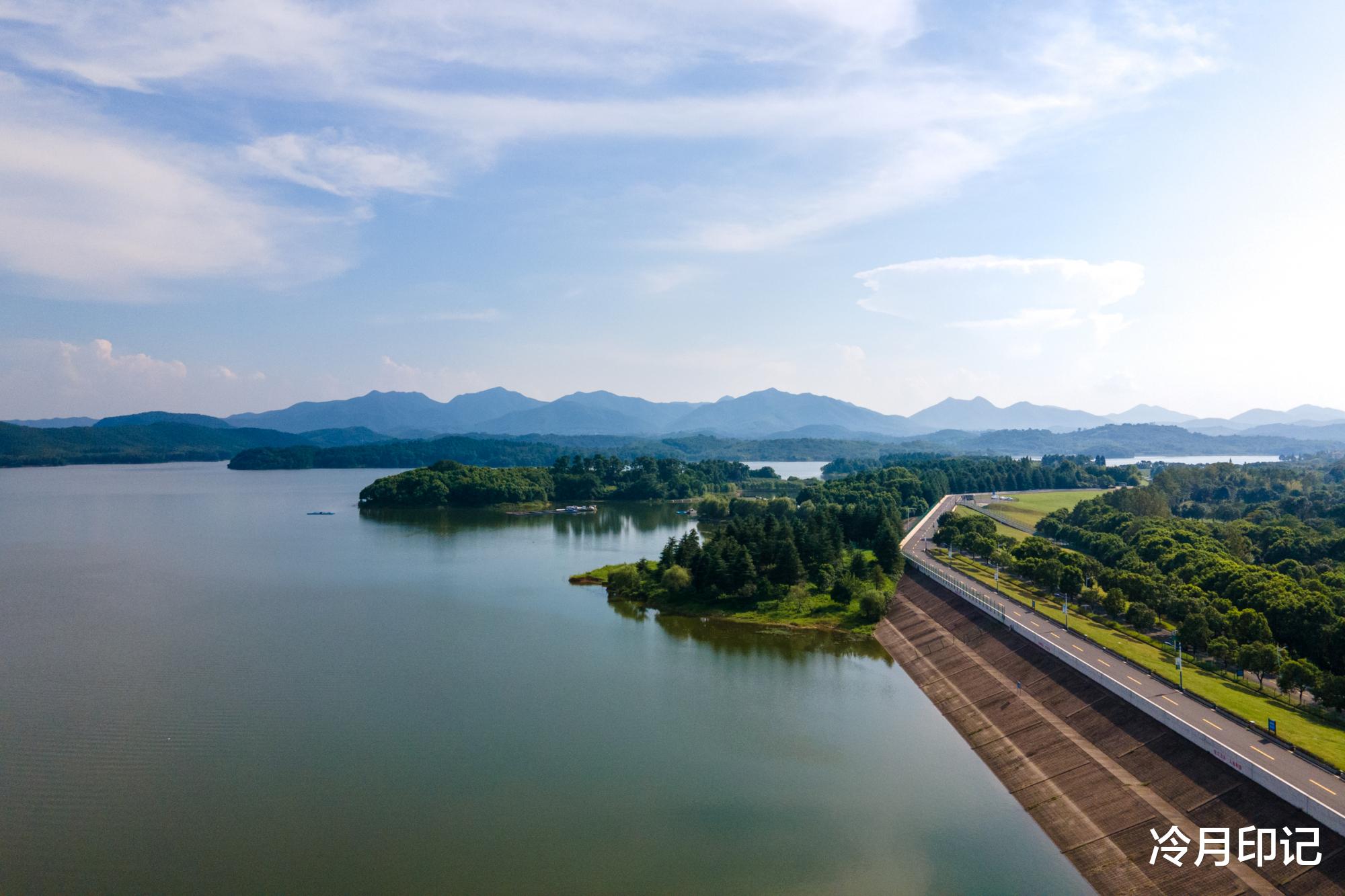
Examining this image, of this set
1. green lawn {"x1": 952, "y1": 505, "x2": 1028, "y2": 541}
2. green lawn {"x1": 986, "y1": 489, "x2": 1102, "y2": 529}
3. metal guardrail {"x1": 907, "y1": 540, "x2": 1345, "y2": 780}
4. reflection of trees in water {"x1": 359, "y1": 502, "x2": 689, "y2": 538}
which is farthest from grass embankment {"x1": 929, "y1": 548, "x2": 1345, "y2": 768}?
reflection of trees in water {"x1": 359, "y1": 502, "x2": 689, "y2": 538}

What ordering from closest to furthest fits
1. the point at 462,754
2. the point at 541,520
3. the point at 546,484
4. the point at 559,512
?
1. the point at 462,754
2. the point at 541,520
3. the point at 559,512
4. the point at 546,484

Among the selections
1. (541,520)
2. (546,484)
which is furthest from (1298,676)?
(546,484)

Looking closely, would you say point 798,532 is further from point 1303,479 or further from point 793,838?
point 1303,479

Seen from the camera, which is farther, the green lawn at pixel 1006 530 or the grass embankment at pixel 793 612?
the green lawn at pixel 1006 530

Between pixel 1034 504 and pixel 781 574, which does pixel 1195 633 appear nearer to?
pixel 781 574

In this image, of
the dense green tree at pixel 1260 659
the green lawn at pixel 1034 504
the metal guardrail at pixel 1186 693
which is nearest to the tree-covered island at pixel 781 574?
the metal guardrail at pixel 1186 693

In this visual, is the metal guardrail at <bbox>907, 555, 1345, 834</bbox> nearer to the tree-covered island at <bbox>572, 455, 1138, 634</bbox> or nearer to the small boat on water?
the tree-covered island at <bbox>572, 455, 1138, 634</bbox>
